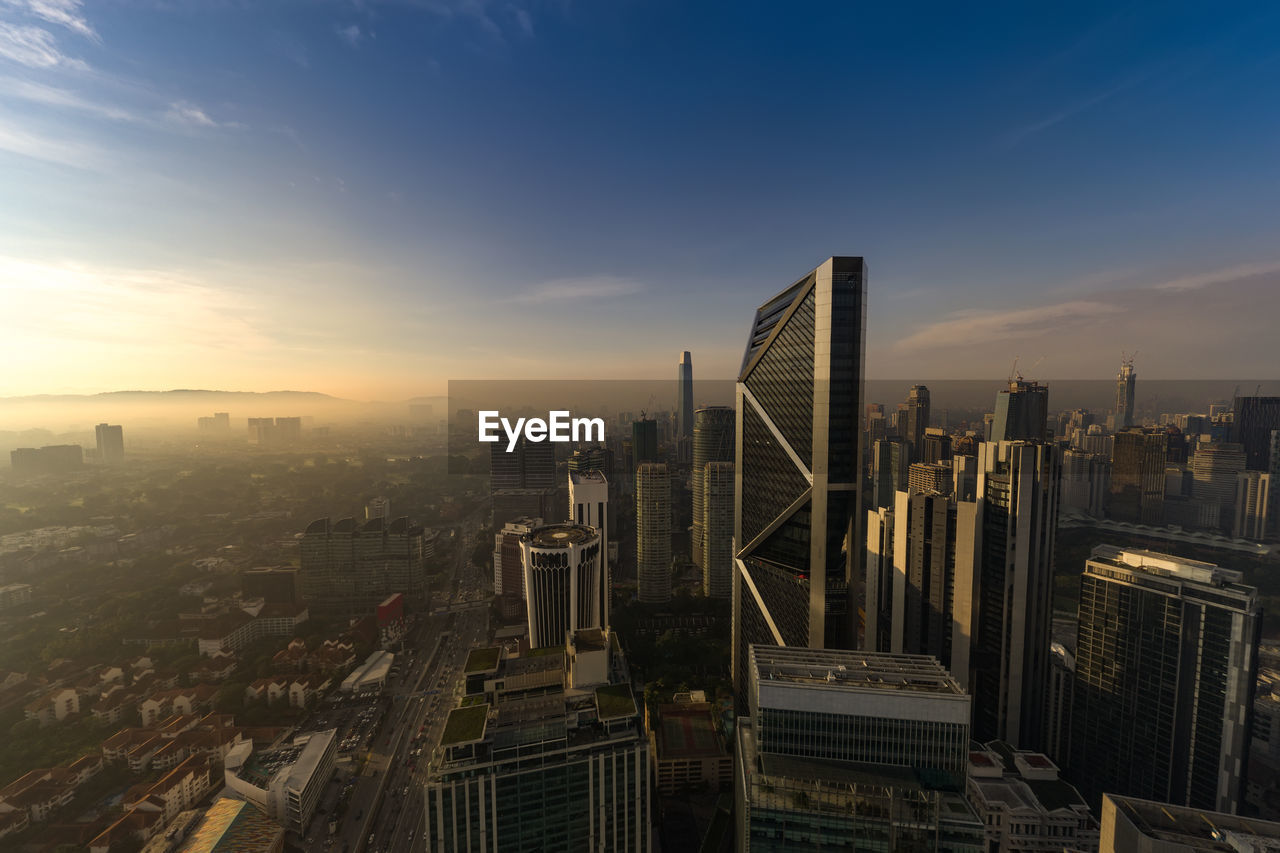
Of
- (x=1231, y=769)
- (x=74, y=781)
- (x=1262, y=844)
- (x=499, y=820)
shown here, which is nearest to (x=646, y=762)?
(x=499, y=820)

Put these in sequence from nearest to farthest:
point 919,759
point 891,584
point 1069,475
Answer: point 919,759, point 891,584, point 1069,475

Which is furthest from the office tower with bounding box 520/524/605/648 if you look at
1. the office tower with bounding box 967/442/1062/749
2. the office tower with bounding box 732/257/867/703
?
the office tower with bounding box 967/442/1062/749

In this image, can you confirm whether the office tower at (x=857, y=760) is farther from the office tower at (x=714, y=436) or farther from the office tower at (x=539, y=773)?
the office tower at (x=714, y=436)

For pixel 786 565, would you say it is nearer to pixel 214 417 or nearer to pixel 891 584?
pixel 891 584

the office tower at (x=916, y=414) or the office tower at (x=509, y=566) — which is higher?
the office tower at (x=916, y=414)

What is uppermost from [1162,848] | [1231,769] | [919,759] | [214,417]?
[214,417]

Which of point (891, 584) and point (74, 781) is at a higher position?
point (891, 584)

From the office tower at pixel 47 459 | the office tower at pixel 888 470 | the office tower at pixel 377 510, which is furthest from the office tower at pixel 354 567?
the office tower at pixel 888 470
